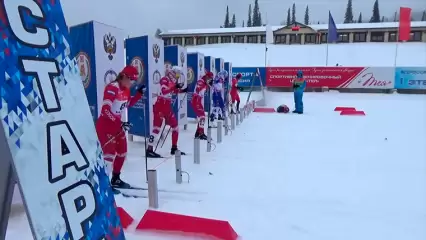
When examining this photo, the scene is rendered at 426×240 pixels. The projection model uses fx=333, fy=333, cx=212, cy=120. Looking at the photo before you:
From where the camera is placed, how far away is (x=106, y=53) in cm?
503

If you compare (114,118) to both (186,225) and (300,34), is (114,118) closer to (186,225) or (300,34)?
(186,225)

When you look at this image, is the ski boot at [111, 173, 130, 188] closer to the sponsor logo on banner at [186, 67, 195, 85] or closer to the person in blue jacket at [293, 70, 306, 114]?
the sponsor logo on banner at [186, 67, 195, 85]

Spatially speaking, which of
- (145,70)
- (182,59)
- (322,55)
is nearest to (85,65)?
(145,70)

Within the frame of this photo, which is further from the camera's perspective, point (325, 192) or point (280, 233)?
point (325, 192)

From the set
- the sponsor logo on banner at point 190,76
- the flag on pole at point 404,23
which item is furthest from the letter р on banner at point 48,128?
the flag on pole at point 404,23

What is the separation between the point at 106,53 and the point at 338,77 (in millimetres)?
19192

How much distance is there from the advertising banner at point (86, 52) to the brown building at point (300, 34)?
44230 millimetres

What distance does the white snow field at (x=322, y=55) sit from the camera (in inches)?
1353

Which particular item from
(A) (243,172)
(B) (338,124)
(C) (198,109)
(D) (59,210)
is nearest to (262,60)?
(B) (338,124)

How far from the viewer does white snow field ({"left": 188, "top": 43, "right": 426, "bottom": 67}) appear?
113 ft

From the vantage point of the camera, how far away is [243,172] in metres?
5.31

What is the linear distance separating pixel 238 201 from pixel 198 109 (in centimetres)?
394

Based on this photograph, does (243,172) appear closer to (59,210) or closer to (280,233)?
(280,233)

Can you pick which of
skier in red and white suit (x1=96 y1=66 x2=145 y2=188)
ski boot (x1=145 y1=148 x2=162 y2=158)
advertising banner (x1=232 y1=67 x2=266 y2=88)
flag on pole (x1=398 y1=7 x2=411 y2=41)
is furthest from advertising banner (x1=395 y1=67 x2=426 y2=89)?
skier in red and white suit (x1=96 y1=66 x2=145 y2=188)
